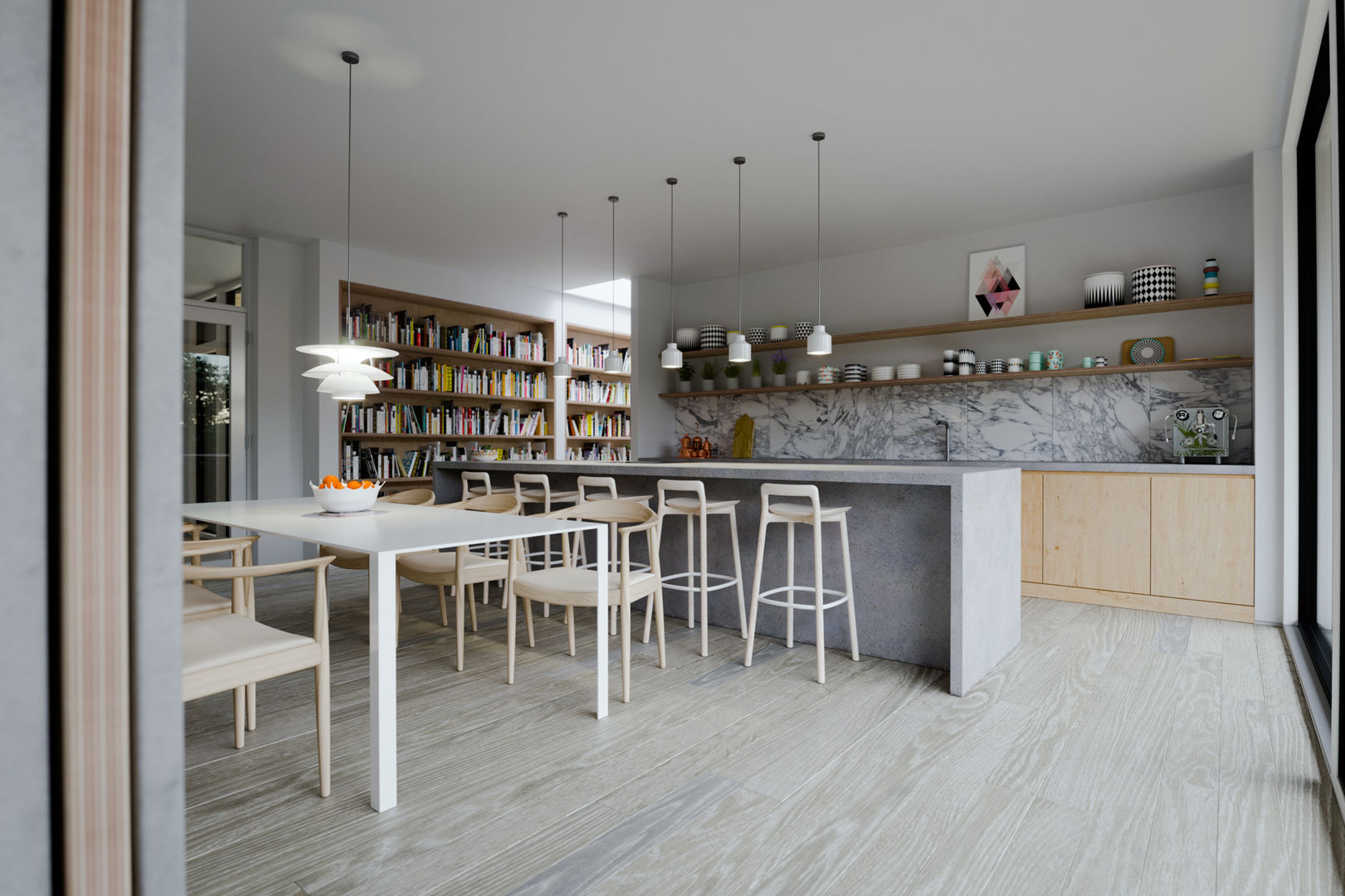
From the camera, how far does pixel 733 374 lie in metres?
6.82

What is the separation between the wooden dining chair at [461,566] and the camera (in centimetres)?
308

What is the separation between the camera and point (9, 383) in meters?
0.59

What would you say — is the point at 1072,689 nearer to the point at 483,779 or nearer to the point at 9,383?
the point at 483,779

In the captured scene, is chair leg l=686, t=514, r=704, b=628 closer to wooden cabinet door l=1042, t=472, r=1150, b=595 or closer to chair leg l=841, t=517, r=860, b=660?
chair leg l=841, t=517, r=860, b=660

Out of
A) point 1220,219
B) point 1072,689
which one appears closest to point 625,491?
point 1072,689

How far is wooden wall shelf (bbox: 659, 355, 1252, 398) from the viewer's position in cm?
451

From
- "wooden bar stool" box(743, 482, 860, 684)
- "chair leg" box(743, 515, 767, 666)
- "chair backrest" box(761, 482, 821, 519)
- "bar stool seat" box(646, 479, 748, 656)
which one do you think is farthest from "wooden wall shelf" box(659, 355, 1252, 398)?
"chair leg" box(743, 515, 767, 666)

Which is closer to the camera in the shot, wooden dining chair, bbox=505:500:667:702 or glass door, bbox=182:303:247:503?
wooden dining chair, bbox=505:500:667:702

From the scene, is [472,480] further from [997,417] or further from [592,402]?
[997,417]

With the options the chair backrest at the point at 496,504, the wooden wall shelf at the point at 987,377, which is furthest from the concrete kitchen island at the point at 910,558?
the wooden wall shelf at the point at 987,377

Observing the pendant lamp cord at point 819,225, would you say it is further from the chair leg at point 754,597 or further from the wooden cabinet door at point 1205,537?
the wooden cabinet door at point 1205,537

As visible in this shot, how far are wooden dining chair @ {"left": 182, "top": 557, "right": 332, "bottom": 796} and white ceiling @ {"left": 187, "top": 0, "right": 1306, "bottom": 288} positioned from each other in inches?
87.4

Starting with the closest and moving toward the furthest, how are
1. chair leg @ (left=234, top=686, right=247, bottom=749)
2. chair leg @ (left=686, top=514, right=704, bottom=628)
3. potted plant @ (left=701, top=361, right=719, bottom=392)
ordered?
1. chair leg @ (left=234, top=686, right=247, bottom=749)
2. chair leg @ (left=686, top=514, right=704, bottom=628)
3. potted plant @ (left=701, top=361, right=719, bottom=392)

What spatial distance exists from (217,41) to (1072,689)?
14.7 ft
